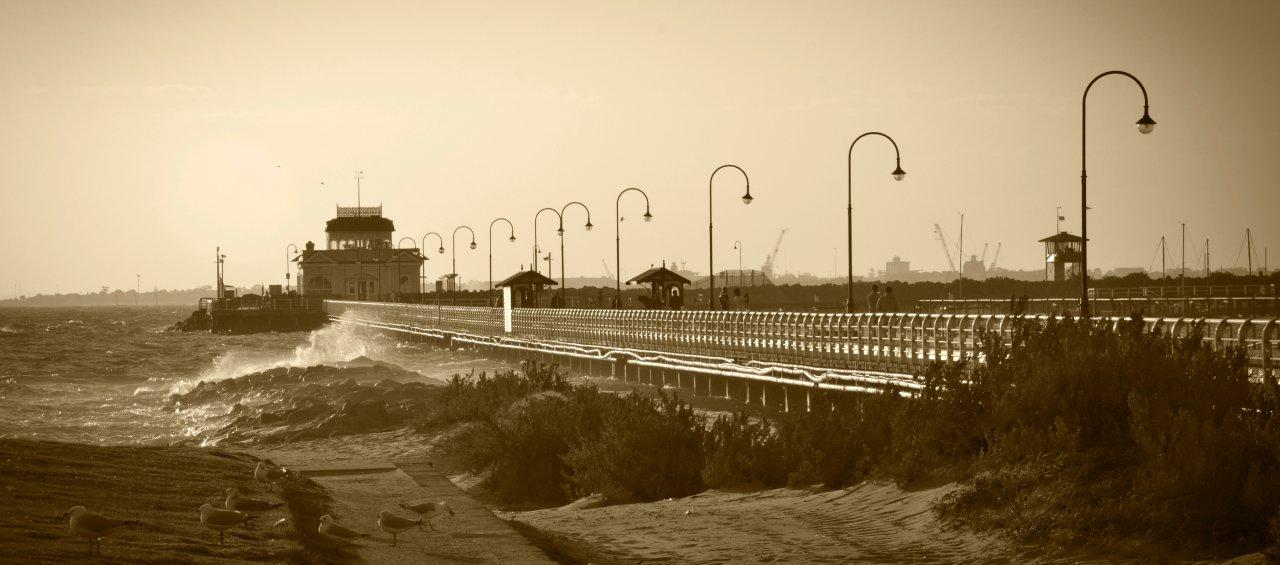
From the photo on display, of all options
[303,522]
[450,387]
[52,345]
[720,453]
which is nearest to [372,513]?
[303,522]

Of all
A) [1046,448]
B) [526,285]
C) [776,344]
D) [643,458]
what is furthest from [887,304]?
[526,285]

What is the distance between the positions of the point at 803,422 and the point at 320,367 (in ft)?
113

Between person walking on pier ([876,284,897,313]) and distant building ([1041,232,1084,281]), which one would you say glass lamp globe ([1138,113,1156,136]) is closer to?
person walking on pier ([876,284,897,313])

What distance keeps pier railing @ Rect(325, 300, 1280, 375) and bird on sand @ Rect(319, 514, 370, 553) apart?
858 cm

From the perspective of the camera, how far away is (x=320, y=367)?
49469 millimetres

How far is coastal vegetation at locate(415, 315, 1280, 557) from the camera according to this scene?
1110 centimetres

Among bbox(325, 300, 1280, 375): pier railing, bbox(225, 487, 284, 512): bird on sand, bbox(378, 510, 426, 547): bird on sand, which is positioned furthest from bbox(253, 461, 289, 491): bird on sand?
bbox(325, 300, 1280, 375): pier railing

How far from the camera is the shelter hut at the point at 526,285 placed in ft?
229

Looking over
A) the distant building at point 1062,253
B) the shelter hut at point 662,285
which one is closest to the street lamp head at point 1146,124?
the shelter hut at point 662,285

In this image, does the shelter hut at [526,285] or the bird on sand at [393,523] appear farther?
the shelter hut at [526,285]

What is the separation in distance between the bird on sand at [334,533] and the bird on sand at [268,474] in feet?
11.8

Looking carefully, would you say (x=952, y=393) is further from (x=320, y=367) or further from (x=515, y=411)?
(x=320, y=367)

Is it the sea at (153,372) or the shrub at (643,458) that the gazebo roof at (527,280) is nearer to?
the sea at (153,372)

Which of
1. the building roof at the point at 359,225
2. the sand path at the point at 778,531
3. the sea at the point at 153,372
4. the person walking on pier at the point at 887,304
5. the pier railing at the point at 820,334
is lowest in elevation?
the sea at the point at 153,372
